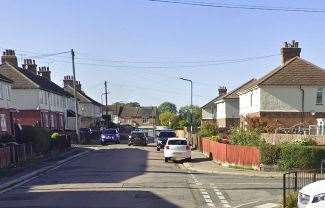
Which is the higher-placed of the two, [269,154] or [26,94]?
[26,94]

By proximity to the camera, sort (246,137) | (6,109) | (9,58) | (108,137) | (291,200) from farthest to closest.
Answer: (108,137) < (9,58) < (6,109) < (246,137) < (291,200)

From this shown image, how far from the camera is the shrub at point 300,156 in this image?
25.8 m

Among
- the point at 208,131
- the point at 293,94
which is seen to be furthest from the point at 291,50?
the point at 208,131

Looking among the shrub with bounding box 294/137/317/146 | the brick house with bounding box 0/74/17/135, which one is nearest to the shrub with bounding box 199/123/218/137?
the brick house with bounding box 0/74/17/135

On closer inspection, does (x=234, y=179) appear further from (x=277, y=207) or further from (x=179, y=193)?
(x=277, y=207)

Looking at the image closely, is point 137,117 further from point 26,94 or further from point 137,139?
point 137,139

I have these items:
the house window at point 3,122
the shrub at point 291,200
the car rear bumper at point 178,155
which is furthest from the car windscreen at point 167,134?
the shrub at point 291,200

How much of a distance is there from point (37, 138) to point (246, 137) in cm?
1624

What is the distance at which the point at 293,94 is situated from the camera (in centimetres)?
4797

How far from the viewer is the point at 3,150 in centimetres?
3028

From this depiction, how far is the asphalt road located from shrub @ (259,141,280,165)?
2613 millimetres

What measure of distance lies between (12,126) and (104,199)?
1208 inches

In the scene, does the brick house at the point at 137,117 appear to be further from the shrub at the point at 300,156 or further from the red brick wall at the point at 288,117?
the shrub at the point at 300,156

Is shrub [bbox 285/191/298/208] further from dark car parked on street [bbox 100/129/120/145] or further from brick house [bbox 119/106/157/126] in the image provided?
brick house [bbox 119/106/157/126]
